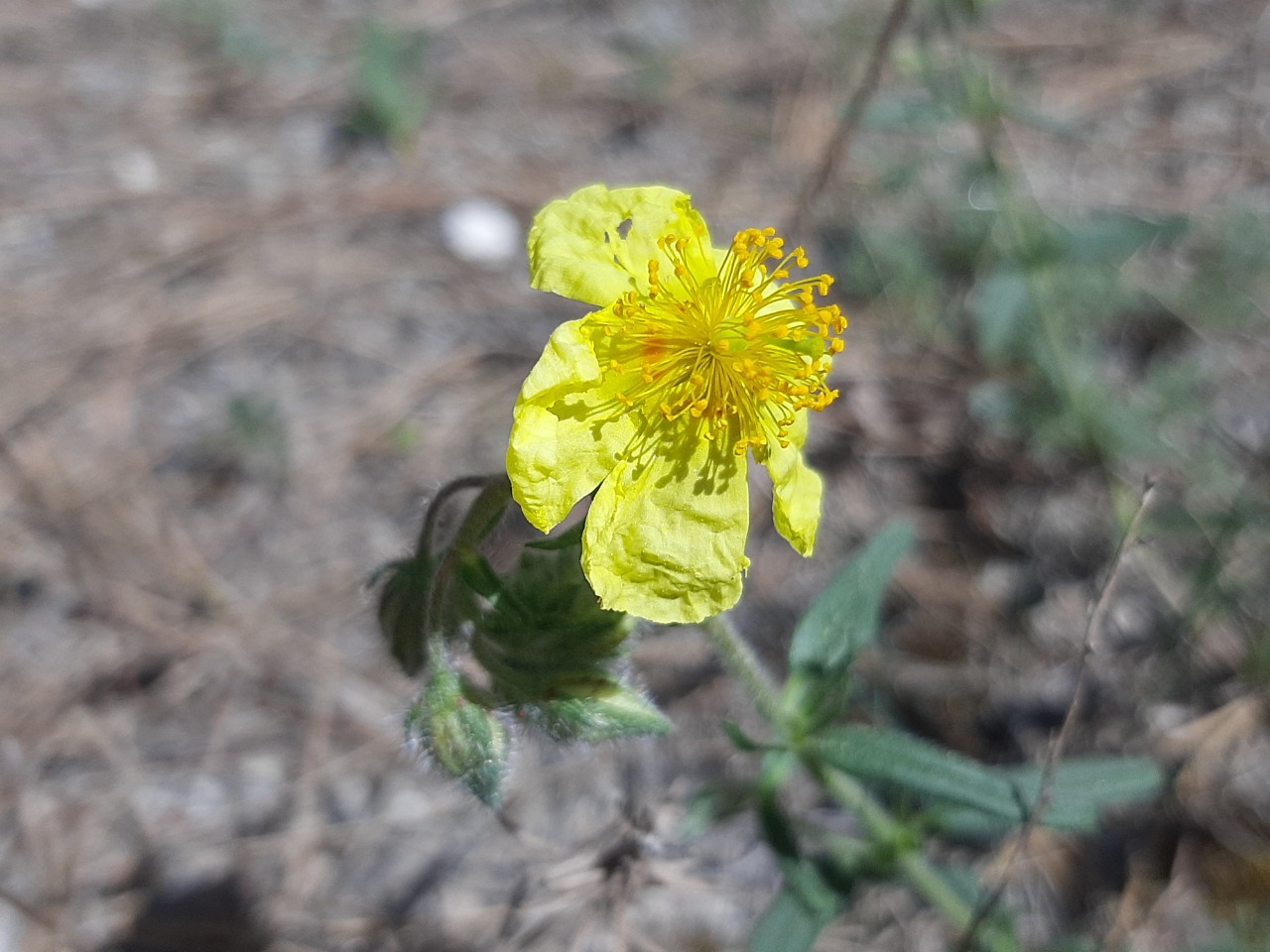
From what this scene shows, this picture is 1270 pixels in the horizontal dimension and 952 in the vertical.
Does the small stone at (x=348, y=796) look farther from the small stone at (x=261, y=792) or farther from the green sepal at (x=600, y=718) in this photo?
the green sepal at (x=600, y=718)

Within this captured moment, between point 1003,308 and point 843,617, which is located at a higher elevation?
point 843,617

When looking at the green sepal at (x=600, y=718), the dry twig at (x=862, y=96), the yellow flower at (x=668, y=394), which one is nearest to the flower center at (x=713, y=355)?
the yellow flower at (x=668, y=394)

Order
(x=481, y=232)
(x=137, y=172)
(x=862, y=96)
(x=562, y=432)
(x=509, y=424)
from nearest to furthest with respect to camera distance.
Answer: (x=562, y=432), (x=862, y=96), (x=509, y=424), (x=481, y=232), (x=137, y=172)

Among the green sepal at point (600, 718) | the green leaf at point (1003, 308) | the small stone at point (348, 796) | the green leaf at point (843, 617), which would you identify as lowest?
the small stone at point (348, 796)

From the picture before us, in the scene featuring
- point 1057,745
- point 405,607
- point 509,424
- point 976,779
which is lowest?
point 509,424

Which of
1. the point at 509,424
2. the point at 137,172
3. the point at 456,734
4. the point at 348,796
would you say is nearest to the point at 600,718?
the point at 456,734

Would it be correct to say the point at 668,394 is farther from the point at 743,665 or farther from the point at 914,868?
the point at 914,868
